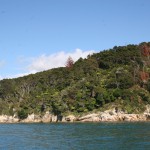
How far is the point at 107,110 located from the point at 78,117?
34.8 ft

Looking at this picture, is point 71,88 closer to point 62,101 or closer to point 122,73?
point 62,101

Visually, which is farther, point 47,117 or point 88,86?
point 88,86

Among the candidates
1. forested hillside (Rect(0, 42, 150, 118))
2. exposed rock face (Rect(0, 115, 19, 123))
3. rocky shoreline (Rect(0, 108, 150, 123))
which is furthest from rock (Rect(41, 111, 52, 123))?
exposed rock face (Rect(0, 115, 19, 123))

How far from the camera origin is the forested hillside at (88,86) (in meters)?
122

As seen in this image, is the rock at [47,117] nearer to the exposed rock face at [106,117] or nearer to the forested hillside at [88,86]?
the exposed rock face at [106,117]

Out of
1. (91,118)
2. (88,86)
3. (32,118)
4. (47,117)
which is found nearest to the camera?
(91,118)

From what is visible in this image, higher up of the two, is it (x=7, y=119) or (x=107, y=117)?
(x=7, y=119)

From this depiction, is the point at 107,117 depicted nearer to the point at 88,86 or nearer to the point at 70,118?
the point at 70,118

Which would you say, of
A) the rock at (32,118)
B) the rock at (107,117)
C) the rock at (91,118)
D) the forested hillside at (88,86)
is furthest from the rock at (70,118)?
the rock at (32,118)

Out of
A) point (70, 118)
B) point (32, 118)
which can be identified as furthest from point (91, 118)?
point (32, 118)

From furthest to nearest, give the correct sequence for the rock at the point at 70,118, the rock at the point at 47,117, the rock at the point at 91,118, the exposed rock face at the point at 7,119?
the exposed rock face at the point at 7,119 < the rock at the point at 47,117 < the rock at the point at 70,118 < the rock at the point at 91,118

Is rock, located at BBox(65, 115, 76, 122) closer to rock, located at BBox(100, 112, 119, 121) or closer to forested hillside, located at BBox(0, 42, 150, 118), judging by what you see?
forested hillside, located at BBox(0, 42, 150, 118)

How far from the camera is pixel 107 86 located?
13112 centimetres

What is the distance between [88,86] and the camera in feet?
438
